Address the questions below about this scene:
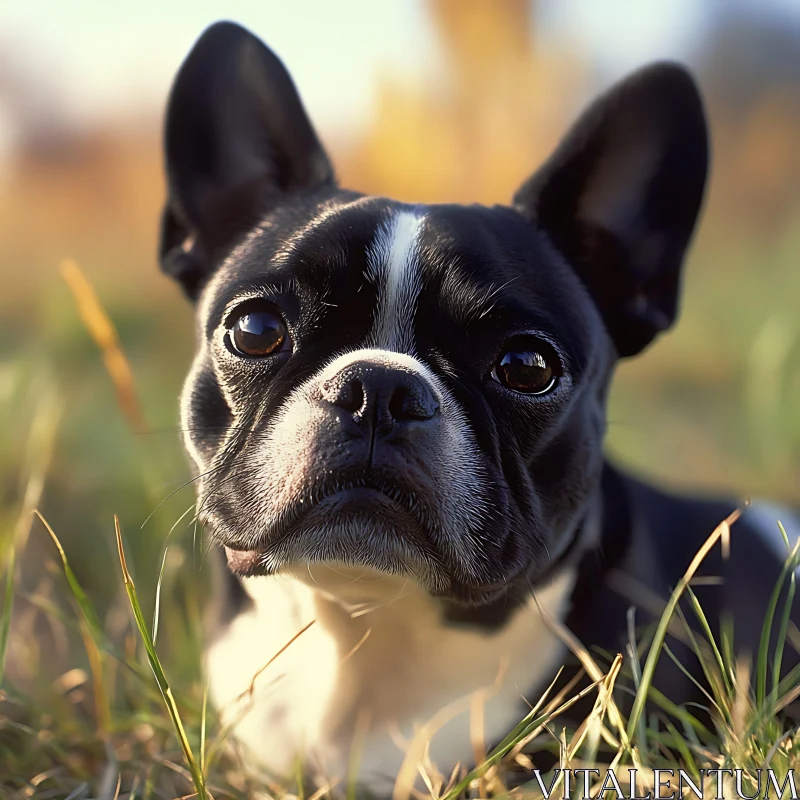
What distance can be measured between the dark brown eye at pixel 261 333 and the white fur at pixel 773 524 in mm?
1307

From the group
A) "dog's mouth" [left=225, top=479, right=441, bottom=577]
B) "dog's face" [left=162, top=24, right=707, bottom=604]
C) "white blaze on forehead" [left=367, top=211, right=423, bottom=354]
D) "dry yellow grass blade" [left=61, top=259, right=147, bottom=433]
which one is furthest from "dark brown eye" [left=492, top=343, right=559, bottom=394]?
"dry yellow grass blade" [left=61, top=259, right=147, bottom=433]

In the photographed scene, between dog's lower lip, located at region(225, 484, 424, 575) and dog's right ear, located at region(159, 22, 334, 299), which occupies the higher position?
dog's right ear, located at region(159, 22, 334, 299)

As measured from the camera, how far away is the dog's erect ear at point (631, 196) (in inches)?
81.2

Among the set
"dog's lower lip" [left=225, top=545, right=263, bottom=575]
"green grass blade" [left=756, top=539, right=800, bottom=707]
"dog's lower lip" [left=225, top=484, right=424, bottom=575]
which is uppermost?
"dog's lower lip" [left=225, top=484, right=424, bottom=575]

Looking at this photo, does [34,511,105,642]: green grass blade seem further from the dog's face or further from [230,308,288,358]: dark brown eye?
[230,308,288,358]: dark brown eye

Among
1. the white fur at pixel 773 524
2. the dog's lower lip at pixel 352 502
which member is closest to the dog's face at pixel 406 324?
the dog's lower lip at pixel 352 502

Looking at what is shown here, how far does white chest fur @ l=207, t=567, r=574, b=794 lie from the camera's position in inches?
73.9

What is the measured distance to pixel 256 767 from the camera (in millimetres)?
1960

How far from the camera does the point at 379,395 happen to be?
154cm

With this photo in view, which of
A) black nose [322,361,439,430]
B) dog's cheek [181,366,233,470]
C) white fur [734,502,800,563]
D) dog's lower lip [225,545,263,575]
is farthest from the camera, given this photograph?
white fur [734,502,800,563]

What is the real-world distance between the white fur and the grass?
179 millimetres

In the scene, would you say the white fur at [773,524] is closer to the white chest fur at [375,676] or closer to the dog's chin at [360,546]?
the white chest fur at [375,676]

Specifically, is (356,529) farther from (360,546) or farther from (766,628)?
(766,628)

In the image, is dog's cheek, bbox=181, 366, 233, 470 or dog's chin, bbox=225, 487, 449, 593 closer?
dog's chin, bbox=225, 487, 449, 593
